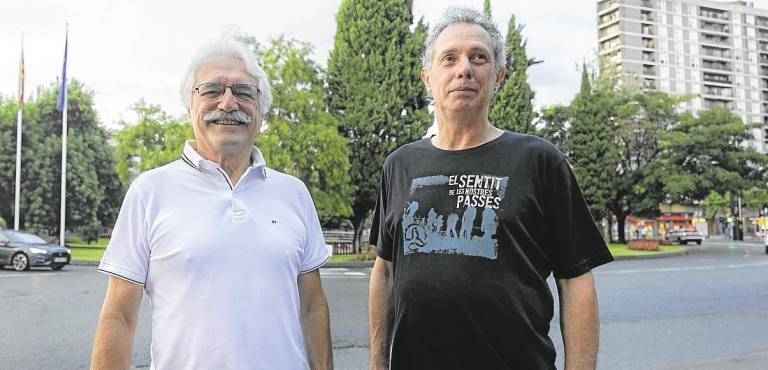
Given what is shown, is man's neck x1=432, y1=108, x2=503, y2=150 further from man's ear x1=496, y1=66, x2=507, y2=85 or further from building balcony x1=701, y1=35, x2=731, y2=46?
building balcony x1=701, y1=35, x2=731, y2=46

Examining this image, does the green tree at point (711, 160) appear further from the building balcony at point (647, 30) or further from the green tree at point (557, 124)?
the building balcony at point (647, 30)

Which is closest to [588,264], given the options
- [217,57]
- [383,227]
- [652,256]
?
[383,227]

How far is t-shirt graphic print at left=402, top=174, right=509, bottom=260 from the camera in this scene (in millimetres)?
2070

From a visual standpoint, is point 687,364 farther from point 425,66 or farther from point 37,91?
point 37,91

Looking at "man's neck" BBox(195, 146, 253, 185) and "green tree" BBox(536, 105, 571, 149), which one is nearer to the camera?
"man's neck" BBox(195, 146, 253, 185)

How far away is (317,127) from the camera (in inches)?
983

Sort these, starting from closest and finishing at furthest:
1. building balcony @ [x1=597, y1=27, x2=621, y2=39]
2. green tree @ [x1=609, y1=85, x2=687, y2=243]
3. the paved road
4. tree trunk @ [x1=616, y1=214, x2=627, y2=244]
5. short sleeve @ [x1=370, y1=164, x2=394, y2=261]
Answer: short sleeve @ [x1=370, y1=164, x2=394, y2=261] → the paved road → green tree @ [x1=609, y1=85, x2=687, y2=243] → tree trunk @ [x1=616, y1=214, x2=627, y2=244] → building balcony @ [x1=597, y1=27, x2=621, y2=39]

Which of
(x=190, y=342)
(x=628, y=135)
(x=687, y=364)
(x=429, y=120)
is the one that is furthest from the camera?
(x=628, y=135)

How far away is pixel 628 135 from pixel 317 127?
24.4m

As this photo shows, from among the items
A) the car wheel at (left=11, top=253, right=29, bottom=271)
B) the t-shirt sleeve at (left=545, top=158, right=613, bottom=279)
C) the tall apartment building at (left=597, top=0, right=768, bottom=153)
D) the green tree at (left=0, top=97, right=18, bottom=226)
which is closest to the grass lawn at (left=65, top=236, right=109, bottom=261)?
the green tree at (left=0, top=97, right=18, bottom=226)

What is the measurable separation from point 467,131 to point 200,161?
98 centimetres

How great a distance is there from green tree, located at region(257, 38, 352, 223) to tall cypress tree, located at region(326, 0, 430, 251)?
10.3 feet

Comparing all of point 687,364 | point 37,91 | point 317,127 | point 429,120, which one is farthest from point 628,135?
point 37,91

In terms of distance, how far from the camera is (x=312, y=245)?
2428mm
